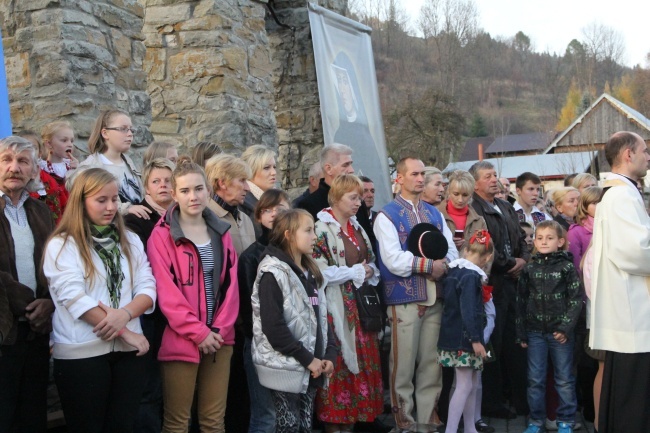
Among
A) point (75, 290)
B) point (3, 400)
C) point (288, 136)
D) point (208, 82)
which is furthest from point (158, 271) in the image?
point (288, 136)

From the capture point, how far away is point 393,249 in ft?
16.5

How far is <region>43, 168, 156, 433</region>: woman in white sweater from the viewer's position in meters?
3.31

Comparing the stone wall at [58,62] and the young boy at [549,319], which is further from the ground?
the stone wall at [58,62]

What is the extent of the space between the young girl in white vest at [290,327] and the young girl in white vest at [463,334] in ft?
3.30

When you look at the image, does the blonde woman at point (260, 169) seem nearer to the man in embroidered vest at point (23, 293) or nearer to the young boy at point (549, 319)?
the man in embroidered vest at point (23, 293)

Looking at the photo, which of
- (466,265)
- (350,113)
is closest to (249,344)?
(466,265)

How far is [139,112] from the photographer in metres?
5.89

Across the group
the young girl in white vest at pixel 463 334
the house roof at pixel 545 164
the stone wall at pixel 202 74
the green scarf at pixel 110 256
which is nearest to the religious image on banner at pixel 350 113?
the stone wall at pixel 202 74

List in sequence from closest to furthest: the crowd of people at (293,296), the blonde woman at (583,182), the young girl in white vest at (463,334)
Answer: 1. the crowd of people at (293,296)
2. the young girl in white vest at (463,334)
3. the blonde woman at (583,182)

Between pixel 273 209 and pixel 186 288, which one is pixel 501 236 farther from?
pixel 186 288

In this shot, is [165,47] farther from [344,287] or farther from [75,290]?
[75,290]

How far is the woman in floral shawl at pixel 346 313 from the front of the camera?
4.68 meters

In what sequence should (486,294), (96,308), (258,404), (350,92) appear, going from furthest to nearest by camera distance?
(350,92) < (486,294) < (258,404) < (96,308)

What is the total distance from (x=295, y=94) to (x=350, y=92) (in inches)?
25.9
